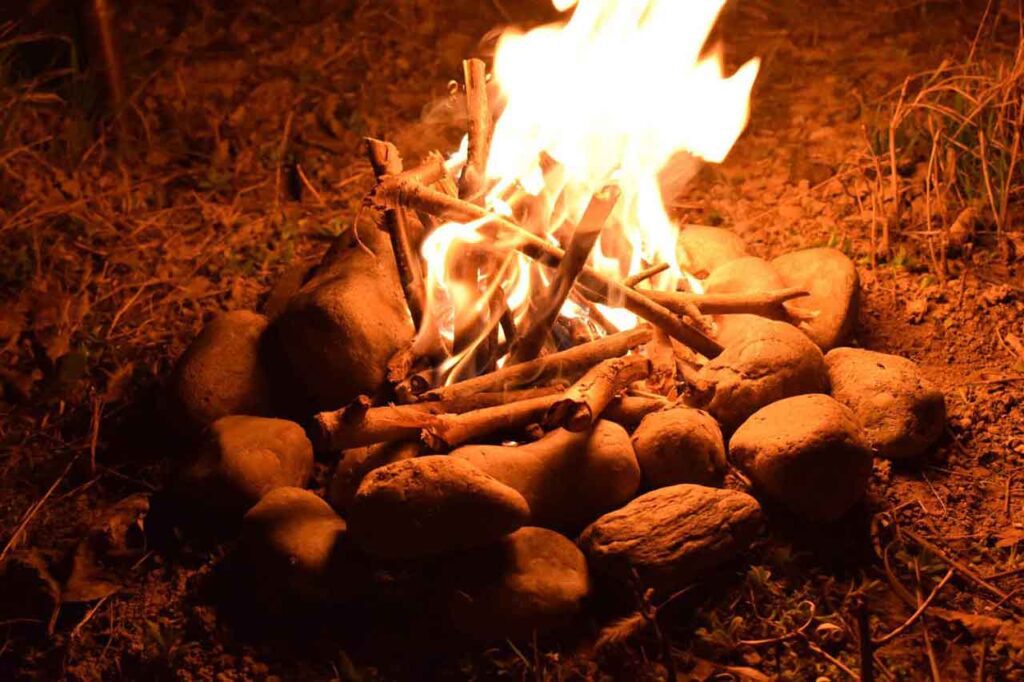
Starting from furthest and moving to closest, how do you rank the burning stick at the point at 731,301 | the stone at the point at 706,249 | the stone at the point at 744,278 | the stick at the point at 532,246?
the stone at the point at 706,249 < the stone at the point at 744,278 < the burning stick at the point at 731,301 < the stick at the point at 532,246

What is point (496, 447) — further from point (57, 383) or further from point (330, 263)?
point (57, 383)

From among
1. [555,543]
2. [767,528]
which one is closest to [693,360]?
[767,528]

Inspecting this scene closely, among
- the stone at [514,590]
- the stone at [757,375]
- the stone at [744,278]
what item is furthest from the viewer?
the stone at [744,278]

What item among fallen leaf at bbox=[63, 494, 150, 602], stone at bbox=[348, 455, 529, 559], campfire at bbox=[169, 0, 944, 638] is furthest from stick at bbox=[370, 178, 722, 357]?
fallen leaf at bbox=[63, 494, 150, 602]

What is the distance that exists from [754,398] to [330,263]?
4.75 feet

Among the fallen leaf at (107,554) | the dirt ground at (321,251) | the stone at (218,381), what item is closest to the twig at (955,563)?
the dirt ground at (321,251)

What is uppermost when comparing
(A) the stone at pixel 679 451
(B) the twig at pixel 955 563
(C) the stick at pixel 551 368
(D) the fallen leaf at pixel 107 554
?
(C) the stick at pixel 551 368

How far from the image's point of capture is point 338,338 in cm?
280

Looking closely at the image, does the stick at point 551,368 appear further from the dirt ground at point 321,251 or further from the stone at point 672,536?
the dirt ground at point 321,251

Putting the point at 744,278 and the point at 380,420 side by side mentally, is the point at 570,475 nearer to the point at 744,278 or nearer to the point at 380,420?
the point at 380,420

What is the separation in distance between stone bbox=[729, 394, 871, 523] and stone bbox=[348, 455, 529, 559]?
655 millimetres

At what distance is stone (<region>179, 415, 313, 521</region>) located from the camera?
2596 millimetres

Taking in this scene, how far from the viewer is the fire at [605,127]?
3.13 m

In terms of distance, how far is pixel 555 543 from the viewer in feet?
7.79
